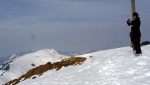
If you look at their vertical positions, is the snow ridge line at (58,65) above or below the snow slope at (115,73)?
above

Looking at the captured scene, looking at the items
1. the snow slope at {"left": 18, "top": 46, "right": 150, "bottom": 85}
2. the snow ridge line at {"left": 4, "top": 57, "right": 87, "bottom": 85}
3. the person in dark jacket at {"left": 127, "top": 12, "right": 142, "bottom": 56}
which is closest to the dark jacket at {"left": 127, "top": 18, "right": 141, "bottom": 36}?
the person in dark jacket at {"left": 127, "top": 12, "right": 142, "bottom": 56}

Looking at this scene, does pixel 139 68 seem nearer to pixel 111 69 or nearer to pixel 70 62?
pixel 111 69

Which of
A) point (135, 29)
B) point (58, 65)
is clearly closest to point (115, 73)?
point (135, 29)

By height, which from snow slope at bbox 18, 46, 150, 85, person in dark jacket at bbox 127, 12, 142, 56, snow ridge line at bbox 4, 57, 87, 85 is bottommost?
snow slope at bbox 18, 46, 150, 85

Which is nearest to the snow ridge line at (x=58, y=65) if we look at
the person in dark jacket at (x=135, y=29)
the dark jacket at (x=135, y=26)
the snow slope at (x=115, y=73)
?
the snow slope at (x=115, y=73)

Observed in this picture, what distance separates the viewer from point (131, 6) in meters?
29.1

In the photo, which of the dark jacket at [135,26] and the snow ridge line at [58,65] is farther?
the snow ridge line at [58,65]

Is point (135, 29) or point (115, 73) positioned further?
point (135, 29)

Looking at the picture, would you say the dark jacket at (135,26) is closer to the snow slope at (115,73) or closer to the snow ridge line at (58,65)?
the snow slope at (115,73)

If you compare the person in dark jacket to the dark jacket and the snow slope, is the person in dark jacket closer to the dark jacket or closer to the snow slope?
the dark jacket

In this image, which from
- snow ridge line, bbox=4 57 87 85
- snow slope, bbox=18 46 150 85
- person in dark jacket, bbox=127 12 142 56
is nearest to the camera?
snow slope, bbox=18 46 150 85

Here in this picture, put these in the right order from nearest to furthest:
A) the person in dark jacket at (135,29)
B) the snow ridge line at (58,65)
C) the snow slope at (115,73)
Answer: the snow slope at (115,73), the person in dark jacket at (135,29), the snow ridge line at (58,65)

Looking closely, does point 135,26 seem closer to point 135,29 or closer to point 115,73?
point 135,29

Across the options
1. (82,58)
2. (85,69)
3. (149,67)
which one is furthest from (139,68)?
(82,58)
